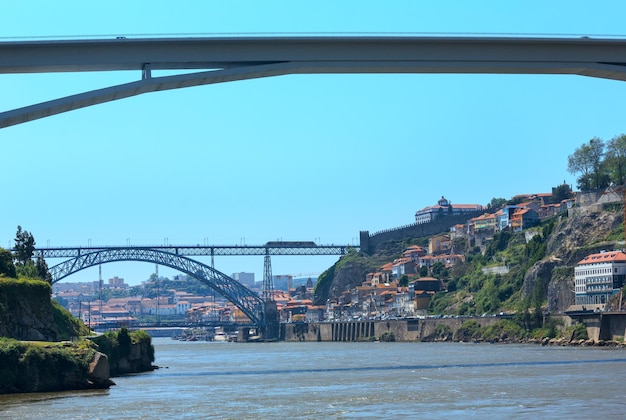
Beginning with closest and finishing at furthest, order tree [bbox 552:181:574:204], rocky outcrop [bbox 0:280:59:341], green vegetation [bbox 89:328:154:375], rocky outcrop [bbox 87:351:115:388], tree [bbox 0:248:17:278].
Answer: rocky outcrop [bbox 87:351:115:388]
rocky outcrop [bbox 0:280:59:341]
tree [bbox 0:248:17:278]
green vegetation [bbox 89:328:154:375]
tree [bbox 552:181:574:204]

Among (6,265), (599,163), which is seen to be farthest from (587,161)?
(6,265)

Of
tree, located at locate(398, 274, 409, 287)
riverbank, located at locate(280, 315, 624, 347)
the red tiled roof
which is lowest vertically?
riverbank, located at locate(280, 315, 624, 347)

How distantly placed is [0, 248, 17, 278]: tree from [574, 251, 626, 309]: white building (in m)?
56.8

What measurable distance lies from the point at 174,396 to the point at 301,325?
374 ft

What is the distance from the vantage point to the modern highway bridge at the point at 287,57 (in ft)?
116

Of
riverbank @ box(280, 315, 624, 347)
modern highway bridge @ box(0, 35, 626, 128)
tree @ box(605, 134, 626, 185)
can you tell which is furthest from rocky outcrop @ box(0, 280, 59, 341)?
tree @ box(605, 134, 626, 185)

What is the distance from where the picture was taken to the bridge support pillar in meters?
152

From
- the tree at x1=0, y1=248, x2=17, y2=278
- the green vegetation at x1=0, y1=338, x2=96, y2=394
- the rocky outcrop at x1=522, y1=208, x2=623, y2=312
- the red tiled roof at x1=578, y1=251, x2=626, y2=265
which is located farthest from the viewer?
the rocky outcrop at x1=522, y1=208, x2=623, y2=312

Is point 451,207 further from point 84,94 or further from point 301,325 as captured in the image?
point 84,94

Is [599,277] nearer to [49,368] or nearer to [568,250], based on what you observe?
[568,250]

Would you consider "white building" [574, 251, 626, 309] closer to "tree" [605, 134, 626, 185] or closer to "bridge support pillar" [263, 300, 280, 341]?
"tree" [605, 134, 626, 185]

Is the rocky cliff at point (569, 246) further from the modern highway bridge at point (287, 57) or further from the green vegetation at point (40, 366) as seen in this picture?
the green vegetation at point (40, 366)

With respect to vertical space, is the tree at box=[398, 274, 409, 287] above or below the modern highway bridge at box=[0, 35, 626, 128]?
below

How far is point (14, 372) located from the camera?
38.9 metres
